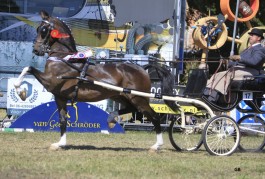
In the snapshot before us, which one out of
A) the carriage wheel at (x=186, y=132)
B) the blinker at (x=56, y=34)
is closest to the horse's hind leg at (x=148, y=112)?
the carriage wheel at (x=186, y=132)

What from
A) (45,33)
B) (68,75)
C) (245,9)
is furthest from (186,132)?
(245,9)

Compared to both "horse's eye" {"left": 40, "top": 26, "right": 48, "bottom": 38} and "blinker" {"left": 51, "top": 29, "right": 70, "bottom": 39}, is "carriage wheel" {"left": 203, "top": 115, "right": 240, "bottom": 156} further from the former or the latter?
"horse's eye" {"left": 40, "top": 26, "right": 48, "bottom": 38}

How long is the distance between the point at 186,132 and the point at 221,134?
661mm

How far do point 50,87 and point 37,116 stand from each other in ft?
11.1

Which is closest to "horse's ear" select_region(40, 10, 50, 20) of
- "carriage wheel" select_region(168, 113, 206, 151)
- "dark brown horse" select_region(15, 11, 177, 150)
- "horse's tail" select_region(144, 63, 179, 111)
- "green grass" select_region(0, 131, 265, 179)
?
"dark brown horse" select_region(15, 11, 177, 150)

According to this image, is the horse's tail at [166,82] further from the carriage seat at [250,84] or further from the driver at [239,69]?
the carriage seat at [250,84]

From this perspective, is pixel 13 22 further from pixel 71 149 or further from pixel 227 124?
pixel 227 124

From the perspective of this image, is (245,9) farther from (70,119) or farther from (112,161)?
(112,161)

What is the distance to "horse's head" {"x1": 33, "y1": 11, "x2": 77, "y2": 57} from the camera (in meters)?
10.9

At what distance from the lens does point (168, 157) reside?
33.8ft

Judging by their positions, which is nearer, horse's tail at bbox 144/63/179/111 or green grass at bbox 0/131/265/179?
green grass at bbox 0/131/265/179

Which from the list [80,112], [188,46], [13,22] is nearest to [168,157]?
[80,112]

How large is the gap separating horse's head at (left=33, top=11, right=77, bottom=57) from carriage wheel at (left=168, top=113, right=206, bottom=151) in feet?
7.55

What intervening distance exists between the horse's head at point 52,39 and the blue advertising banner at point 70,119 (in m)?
3.05
